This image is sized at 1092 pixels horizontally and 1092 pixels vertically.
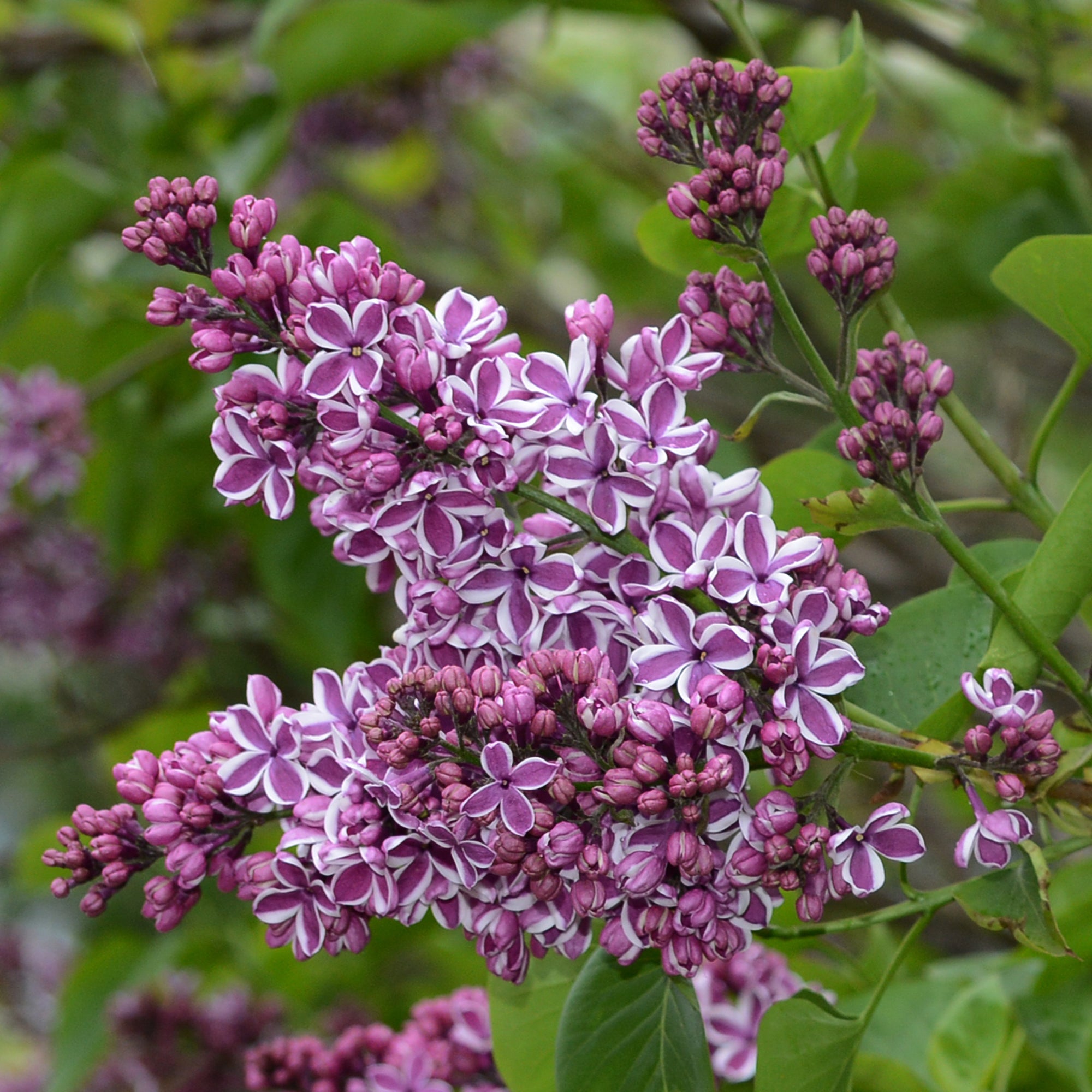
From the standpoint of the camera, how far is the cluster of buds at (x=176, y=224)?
0.59 metres

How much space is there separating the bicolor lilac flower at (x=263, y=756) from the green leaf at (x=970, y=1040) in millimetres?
532

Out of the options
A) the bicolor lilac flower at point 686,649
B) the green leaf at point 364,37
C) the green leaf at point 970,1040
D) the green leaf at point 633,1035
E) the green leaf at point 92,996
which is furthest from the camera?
the green leaf at point 92,996

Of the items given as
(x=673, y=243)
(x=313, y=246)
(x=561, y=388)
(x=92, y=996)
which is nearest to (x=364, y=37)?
(x=313, y=246)

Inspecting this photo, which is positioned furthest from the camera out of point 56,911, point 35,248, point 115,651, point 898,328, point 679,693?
point 56,911

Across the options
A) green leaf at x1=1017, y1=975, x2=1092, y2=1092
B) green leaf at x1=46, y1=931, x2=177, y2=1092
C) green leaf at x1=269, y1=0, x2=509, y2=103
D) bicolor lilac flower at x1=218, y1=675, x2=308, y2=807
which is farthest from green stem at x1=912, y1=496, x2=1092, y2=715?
green leaf at x1=46, y1=931, x2=177, y2=1092

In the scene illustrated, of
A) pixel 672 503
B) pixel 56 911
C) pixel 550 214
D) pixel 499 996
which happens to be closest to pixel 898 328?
pixel 672 503

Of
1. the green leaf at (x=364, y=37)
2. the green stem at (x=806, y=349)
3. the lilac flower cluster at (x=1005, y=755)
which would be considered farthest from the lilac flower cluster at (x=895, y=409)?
Result: the green leaf at (x=364, y=37)

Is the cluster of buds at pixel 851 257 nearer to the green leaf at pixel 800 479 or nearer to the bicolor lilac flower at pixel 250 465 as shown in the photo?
the green leaf at pixel 800 479

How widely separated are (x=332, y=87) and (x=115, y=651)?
97 centimetres

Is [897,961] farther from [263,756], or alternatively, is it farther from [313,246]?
[313,246]

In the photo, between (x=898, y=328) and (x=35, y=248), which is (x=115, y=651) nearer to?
(x=35, y=248)

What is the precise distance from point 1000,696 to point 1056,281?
0.25 meters

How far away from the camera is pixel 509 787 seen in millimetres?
561

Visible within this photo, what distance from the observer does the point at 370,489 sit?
0.56 m
